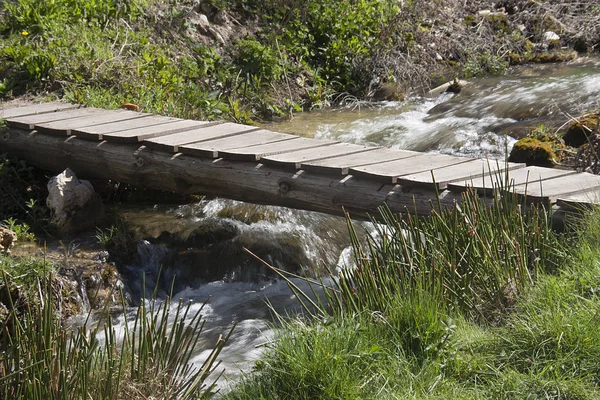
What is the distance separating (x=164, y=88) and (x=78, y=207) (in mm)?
2689

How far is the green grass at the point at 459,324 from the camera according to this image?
3.15m

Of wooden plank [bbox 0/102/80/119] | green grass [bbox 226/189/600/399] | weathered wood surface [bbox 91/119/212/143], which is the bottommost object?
green grass [bbox 226/189/600/399]

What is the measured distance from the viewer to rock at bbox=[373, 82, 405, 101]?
10.7m

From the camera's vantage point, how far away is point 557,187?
464 centimetres

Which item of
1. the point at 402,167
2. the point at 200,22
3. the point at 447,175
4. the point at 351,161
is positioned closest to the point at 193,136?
the point at 351,161

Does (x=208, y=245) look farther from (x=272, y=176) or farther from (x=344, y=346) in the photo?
(x=344, y=346)

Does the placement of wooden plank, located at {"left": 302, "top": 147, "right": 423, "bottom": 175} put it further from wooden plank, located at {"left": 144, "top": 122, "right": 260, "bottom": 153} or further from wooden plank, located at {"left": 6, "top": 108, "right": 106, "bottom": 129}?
wooden plank, located at {"left": 6, "top": 108, "right": 106, "bottom": 129}

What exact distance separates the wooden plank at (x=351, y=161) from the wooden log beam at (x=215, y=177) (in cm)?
6

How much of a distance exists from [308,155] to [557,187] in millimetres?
1732

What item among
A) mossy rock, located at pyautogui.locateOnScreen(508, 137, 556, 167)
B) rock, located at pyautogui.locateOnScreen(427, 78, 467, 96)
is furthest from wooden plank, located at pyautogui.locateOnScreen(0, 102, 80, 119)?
rock, located at pyautogui.locateOnScreen(427, 78, 467, 96)

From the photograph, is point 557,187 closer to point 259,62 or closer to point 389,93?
point 259,62

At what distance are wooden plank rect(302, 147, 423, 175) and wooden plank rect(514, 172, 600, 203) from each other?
109 centimetres

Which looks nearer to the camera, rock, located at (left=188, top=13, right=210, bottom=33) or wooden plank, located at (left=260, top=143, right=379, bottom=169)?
A: wooden plank, located at (left=260, top=143, right=379, bottom=169)

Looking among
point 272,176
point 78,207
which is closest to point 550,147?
point 272,176
